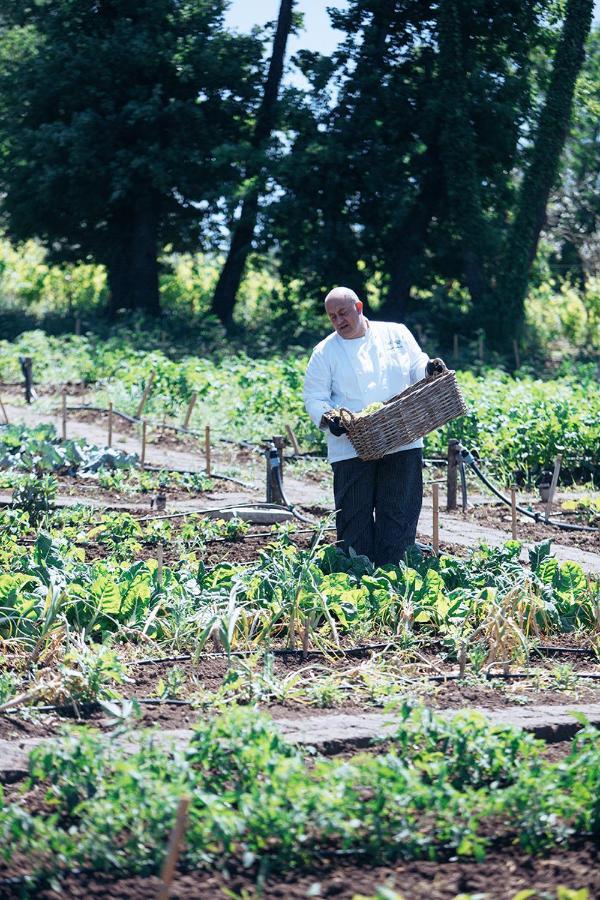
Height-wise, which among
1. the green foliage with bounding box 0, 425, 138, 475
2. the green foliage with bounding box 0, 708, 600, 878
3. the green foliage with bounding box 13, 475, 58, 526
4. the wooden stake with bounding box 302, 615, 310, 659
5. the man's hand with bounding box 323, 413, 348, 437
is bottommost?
the green foliage with bounding box 0, 708, 600, 878

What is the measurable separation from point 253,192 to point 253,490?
612 inches

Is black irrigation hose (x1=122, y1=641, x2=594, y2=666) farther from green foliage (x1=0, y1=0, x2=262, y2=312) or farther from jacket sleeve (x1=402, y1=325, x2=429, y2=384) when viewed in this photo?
green foliage (x1=0, y1=0, x2=262, y2=312)

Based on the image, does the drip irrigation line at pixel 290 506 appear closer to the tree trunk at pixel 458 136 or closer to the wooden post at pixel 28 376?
the wooden post at pixel 28 376

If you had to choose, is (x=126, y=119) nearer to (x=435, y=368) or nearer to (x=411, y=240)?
(x=411, y=240)

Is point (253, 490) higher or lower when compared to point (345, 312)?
lower

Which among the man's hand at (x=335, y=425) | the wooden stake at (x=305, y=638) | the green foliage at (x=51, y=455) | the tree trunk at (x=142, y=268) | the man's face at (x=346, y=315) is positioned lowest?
the wooden stake at (x=305, y=638)

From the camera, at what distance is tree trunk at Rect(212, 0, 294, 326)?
2484cm

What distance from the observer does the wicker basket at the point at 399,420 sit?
6.11 meters

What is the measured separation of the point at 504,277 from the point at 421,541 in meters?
16.5

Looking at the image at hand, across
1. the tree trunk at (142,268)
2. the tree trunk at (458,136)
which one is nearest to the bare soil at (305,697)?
the tree trunk at (458,136)

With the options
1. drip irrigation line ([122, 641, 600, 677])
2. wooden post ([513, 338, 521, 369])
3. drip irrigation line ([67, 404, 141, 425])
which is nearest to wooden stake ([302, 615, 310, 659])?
drip irrigation line ([122, 641, 600, 677])

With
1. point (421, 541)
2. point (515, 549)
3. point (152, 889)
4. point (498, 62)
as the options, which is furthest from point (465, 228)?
point (152, 889)

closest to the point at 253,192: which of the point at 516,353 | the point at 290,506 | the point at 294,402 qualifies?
the point at 516,353

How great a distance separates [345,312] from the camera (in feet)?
20.6
